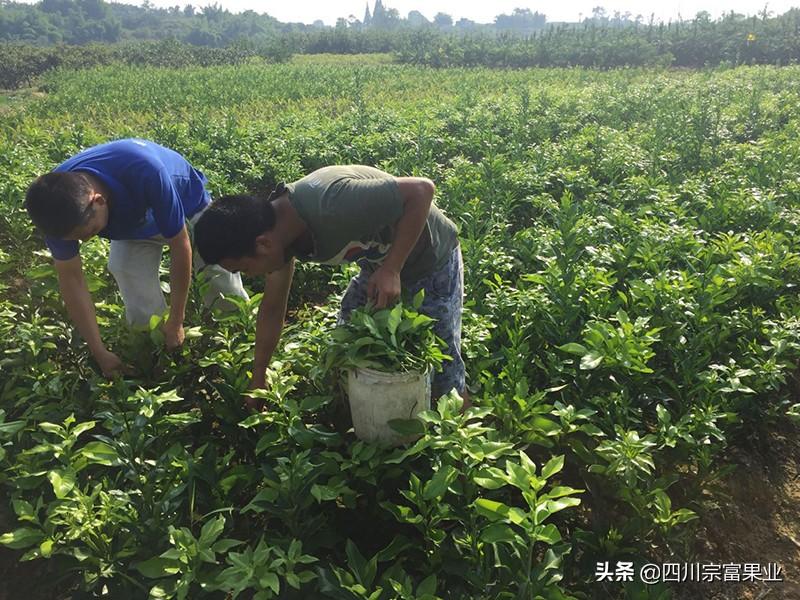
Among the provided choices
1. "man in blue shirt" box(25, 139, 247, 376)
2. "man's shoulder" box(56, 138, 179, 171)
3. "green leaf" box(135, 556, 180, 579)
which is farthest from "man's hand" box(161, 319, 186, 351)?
"green leaf" box(135, 556, 180, 579)

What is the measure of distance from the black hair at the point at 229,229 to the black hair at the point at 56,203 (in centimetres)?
67

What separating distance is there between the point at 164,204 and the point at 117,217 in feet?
0.96

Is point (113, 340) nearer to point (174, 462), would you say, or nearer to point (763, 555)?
point (174, 462)

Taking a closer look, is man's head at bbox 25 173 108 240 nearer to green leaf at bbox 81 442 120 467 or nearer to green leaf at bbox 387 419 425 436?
green leaf at bbox 81 442 120 467

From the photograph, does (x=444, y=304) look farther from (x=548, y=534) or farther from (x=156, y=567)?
(x=156, y=567)

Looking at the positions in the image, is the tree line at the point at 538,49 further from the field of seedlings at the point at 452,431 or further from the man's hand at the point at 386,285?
the man's hand at the point at 386,285

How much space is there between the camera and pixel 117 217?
107 inches

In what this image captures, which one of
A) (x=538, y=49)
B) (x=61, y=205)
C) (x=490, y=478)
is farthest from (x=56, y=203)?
(x=538, y=49)

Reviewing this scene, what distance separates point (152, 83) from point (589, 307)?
891 inches

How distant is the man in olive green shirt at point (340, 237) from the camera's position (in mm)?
1931

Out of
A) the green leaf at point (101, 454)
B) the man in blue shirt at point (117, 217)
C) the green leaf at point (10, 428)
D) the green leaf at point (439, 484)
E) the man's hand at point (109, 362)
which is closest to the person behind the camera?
the green leaf at point (439, 484)

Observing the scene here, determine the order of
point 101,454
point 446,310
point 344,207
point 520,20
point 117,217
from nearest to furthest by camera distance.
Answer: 1. point 101,454
2. point 344,207
3. point 446,310
4. point 117,217
5. point 520,20

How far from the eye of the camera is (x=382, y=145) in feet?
26.8

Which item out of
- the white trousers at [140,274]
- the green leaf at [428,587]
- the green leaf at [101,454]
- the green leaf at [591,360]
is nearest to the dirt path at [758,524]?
the green leaf at [591,360]
